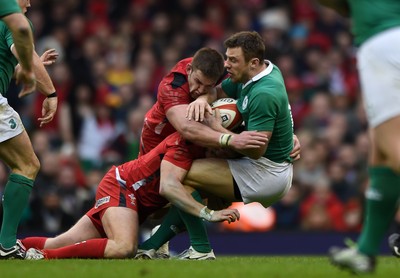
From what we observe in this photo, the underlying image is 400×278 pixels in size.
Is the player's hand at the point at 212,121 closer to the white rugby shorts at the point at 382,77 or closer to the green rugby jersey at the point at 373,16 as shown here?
the green rugby jersey at the point at 373,16

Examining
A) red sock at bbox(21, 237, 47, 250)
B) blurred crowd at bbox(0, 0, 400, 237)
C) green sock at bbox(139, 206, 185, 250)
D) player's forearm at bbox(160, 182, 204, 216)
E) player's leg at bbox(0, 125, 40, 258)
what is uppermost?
player's leg at bbox(0, 125, 40, 258)

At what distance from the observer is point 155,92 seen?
1567cm

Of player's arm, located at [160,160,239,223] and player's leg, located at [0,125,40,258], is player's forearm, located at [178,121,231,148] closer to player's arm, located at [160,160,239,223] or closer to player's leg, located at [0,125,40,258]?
player's arm, located at [160,160,239,223]

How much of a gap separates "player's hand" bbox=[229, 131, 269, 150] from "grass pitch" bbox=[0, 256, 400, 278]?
913 millimetres

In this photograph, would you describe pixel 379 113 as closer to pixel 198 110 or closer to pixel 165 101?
pixel 198 110

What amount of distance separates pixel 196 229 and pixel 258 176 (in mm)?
680

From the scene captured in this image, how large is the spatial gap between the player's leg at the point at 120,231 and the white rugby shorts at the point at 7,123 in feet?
3.58

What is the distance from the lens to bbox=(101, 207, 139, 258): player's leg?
27.5 feet

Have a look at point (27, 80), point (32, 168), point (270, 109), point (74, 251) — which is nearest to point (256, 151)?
point (270, 109)

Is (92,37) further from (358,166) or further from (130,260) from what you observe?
(130,260)

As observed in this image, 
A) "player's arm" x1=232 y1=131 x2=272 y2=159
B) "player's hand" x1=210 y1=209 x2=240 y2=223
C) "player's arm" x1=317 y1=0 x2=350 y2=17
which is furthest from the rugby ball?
"player's arm" x1=317 y1=0 x2=350 y2=17

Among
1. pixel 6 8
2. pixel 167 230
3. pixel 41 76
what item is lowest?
pixel 167 230

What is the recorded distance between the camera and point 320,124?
14883 mm

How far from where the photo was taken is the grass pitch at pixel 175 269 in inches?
262
